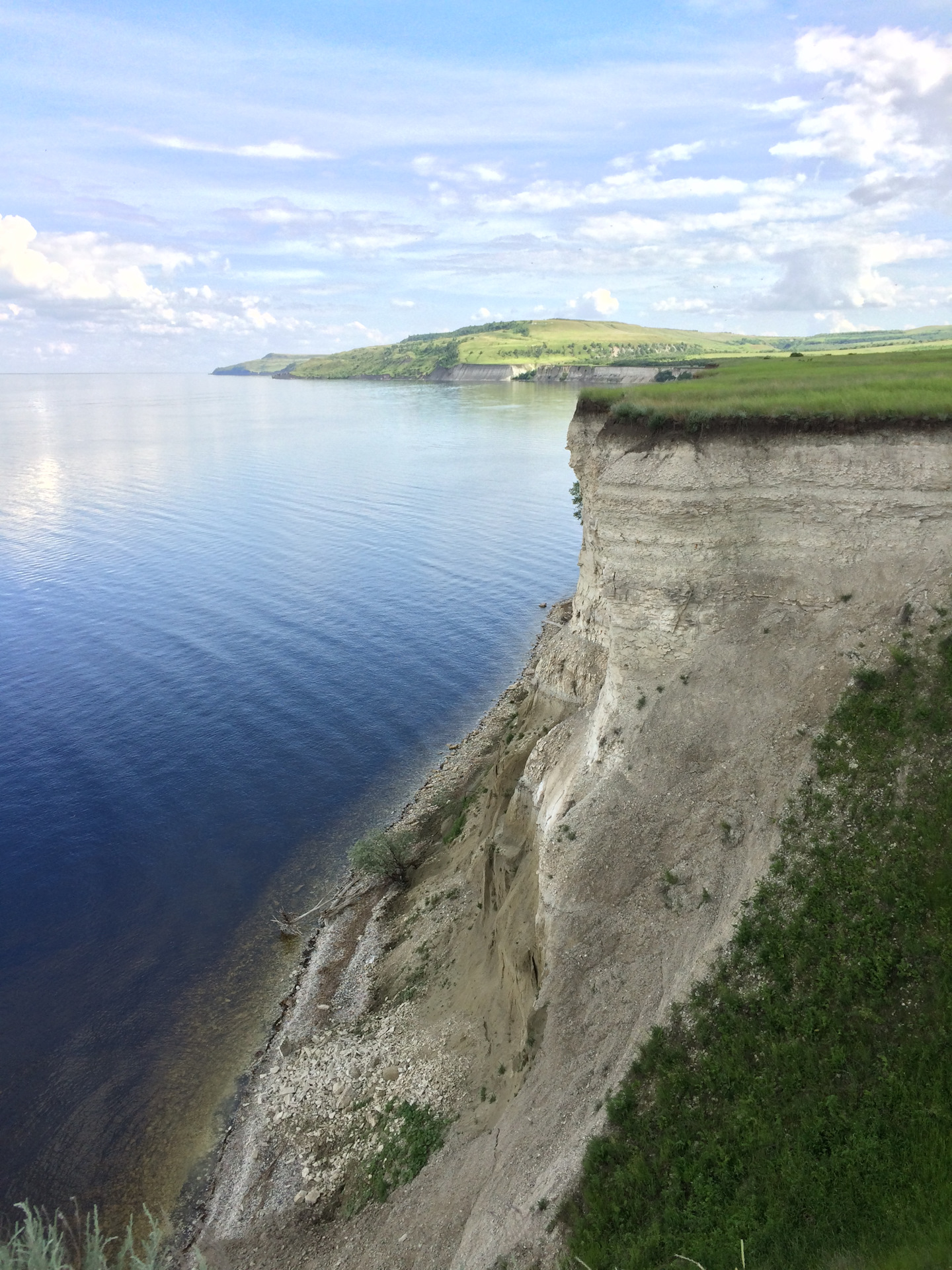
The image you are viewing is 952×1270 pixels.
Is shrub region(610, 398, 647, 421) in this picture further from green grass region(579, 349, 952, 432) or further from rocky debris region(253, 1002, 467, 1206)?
rocky debris region(253, 1002, 467, 1206)

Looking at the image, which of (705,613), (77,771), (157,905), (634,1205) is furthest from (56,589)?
(634,1205)

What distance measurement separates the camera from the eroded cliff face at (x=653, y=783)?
55.7 ft

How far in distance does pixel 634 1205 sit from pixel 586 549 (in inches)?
769

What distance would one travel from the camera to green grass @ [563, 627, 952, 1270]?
1205 cm

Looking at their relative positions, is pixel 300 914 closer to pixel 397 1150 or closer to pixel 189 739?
pixel 397 1150

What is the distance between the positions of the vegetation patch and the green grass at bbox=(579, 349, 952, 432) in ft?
66.5

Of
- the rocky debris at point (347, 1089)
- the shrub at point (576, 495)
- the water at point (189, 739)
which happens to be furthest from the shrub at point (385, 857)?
the shrub at point (576, 495)

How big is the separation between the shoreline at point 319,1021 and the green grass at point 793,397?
18.7m

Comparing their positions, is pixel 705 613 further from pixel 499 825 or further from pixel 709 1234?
pixel 709 1234

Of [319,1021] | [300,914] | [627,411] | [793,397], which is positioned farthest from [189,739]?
[793,397]

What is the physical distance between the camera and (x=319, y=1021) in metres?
25.4

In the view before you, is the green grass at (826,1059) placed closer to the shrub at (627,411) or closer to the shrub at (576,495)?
the shrub at (627,411)

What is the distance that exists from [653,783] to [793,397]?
37.4 ft

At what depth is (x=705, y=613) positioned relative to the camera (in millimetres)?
20750
